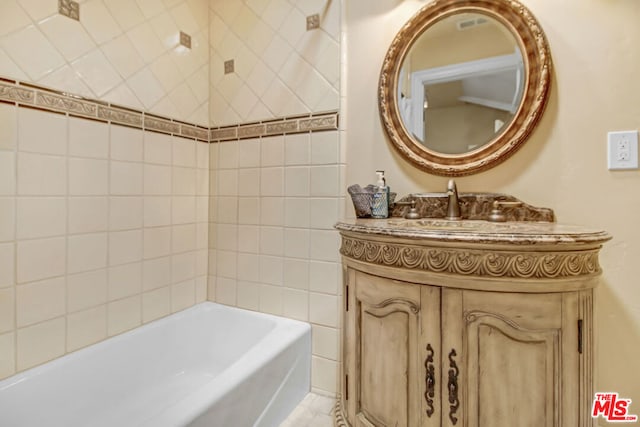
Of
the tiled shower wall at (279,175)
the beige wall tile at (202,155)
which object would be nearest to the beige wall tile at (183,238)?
the tiled shower wall at (279,175)

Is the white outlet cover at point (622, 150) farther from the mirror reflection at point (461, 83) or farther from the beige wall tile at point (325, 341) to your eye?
the beige wall tile at point (325, 341)

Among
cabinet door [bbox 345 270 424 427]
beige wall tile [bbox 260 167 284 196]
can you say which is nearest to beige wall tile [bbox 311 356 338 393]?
cabinet door [bbox 345 270 424 427]

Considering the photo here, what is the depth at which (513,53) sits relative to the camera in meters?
1.16

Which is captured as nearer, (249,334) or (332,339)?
(332,339)

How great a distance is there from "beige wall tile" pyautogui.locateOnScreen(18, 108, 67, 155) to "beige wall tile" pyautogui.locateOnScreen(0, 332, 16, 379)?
673mm

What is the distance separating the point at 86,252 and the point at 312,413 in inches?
47.4

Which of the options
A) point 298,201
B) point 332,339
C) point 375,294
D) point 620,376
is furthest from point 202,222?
point 620,376

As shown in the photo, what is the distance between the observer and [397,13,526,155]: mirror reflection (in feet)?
3.85

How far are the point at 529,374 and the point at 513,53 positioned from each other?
110cm

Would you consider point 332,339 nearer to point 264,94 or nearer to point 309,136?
point 309,136

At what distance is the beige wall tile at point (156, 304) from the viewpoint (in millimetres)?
1525

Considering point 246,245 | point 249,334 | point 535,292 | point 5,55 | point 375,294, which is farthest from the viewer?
point 246,245

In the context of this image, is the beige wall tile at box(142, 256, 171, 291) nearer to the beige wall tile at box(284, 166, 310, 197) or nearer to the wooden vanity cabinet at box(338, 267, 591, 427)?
the beige wall tile at box(284, 166, 310, 197)

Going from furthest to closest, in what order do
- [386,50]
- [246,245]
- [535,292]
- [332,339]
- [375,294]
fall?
[246,245], [332,339], [386,50], [375,294], [535,292]
